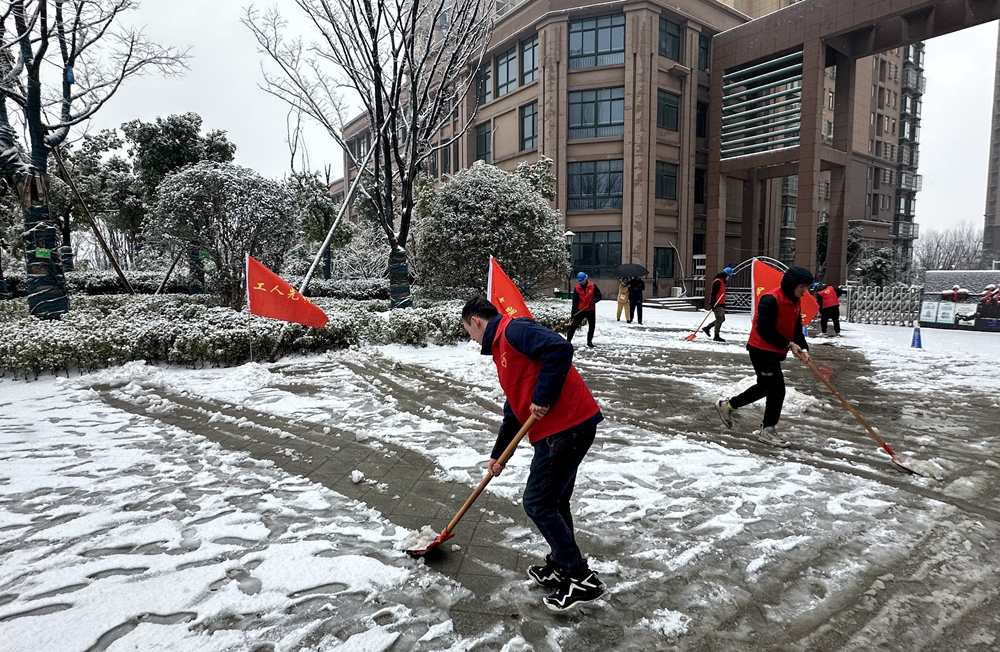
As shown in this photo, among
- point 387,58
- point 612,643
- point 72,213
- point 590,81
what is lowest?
point 612,643

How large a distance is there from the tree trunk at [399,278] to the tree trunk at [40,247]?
6.79 m

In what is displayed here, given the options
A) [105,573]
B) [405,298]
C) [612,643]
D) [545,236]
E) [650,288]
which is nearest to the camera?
[612,643]

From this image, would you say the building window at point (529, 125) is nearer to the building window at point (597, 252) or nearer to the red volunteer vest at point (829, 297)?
the building window at point (597, 252)

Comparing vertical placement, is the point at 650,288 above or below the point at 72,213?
below

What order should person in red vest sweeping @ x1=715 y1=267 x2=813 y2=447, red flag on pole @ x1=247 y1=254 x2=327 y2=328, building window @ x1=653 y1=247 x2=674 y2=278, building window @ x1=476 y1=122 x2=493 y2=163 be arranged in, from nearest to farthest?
person in red vest sweeping @ x1=715 y1=267 x2=813 y2=447
red flag on pole @ x1=247 y1=254 x2=327 y2=328
building window @ x1=653 y1=247 x2=674 y2=278
building window @ x1=476 y1=122 x2=493 y2=163

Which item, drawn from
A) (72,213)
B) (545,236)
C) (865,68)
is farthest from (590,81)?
(865,68)

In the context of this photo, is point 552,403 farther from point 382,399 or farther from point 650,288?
point 650,288

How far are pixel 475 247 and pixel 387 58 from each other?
5418mm

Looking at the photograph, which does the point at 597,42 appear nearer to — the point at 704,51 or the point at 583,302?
the point at 704,51

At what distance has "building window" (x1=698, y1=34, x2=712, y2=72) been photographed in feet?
93.0

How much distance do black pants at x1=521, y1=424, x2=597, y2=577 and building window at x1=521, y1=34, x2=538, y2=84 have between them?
2957cm

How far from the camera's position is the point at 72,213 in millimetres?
22406

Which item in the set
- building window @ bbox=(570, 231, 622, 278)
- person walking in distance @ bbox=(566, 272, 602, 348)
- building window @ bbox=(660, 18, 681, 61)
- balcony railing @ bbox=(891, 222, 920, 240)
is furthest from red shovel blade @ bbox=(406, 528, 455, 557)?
balcony railing @ bbox=(891, 222, 920, 240)

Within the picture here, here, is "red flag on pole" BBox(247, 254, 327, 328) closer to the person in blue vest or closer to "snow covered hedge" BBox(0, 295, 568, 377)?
"snow covered hedge" BBox(0, 295, 568, 377)
